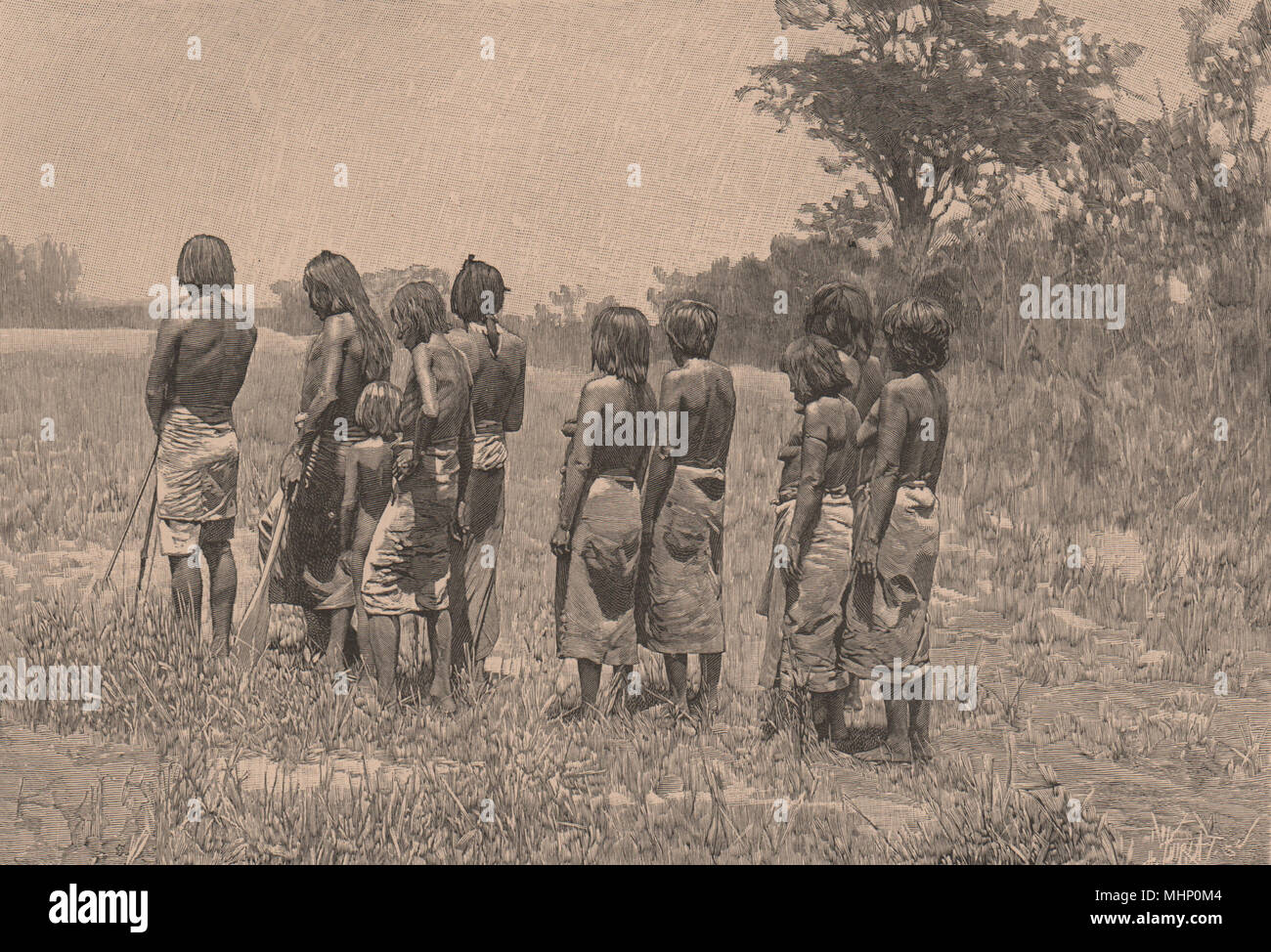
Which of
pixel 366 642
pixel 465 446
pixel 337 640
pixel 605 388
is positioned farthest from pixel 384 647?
pixel 605 388

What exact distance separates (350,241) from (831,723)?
4656 millimetres

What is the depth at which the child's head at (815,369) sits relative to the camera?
17.0 ft

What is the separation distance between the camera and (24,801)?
5.18 metres

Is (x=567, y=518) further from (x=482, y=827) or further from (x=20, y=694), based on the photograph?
(x=20, y=694)

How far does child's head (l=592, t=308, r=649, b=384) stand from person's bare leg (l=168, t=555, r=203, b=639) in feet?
7.37

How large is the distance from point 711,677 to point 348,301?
2.22m

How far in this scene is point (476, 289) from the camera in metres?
5.76

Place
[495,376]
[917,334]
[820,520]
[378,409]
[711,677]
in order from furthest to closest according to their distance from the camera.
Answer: [495,376], [711,677], [378,409], [820,520], [917,334]

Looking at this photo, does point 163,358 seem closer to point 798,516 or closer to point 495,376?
point 495,376

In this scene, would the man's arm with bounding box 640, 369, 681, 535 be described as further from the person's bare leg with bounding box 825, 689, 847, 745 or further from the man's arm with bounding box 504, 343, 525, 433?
the person's bare leg with bounding box 825, 689, 847, 745

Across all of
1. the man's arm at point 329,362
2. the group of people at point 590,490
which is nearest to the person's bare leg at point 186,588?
the group of people at point 590,490
